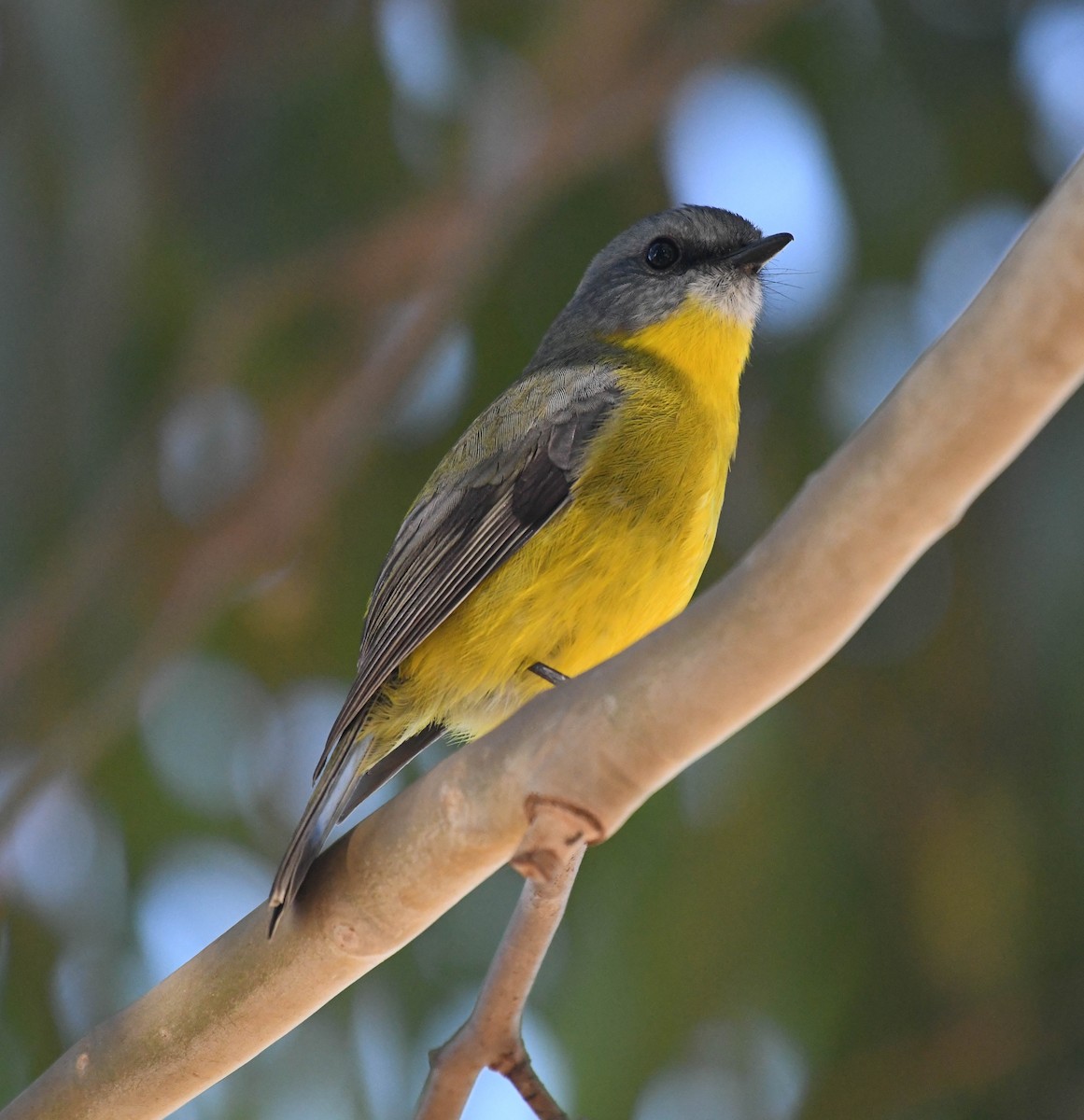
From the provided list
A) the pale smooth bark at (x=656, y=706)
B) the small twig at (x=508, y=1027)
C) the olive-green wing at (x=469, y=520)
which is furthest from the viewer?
the olive-green wing at (x=469, y=520)

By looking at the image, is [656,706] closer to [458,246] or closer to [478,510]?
[478,510]

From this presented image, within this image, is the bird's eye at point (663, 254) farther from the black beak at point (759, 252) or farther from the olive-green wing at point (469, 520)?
the olive-green wing at point (469, 520)

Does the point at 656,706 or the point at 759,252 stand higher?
the point at 759,252

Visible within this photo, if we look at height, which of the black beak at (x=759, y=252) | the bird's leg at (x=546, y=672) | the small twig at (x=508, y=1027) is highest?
the black beak at (x=759, y=252)

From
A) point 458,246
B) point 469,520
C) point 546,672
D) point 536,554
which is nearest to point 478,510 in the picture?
point 469,520

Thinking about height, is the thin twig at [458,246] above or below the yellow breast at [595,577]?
above

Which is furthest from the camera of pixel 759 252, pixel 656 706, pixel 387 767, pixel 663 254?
pixel 663 254

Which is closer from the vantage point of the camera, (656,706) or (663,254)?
(656,706)

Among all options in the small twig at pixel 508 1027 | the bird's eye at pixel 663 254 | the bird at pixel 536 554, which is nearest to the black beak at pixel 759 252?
the bird's eye at pixel 663 254

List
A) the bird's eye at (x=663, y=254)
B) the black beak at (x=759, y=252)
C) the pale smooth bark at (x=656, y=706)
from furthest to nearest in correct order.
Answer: the bird's eye at (x=663, y=254) < the black beak at (x=759, y=252) < the pale smooth bark at (x=656, y=706)
